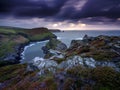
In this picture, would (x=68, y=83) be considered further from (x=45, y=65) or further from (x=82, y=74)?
(x=45, y=65)

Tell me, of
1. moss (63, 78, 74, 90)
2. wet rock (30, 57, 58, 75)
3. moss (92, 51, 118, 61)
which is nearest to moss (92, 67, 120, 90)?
moss (92, 51, 118, 61)

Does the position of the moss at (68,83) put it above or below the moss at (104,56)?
below

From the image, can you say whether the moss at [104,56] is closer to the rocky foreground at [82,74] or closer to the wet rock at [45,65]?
the rocky foreground at [82,74]

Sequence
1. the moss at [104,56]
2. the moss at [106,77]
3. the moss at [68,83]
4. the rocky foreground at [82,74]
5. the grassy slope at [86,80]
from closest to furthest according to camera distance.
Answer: the moss at [106,77]
the grassy slope at [86,80]
the rocky foreground at [82,74]
the moss at [68,83]
the moss at [104,56]

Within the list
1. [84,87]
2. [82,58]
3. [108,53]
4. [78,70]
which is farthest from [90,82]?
[108,53]

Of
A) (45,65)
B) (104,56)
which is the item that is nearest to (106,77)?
(104,56)

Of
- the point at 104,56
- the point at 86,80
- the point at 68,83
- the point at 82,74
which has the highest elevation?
the point at 104,56

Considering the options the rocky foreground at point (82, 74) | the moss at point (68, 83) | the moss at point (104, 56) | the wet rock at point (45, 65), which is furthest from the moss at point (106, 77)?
the wet rock at point (45, 65)

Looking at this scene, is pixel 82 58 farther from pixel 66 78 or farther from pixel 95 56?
pixel 66 78

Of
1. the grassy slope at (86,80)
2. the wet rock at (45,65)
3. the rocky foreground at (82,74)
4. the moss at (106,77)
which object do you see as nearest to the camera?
the moss at (106,77)

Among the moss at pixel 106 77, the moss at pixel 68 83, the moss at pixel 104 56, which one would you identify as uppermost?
the moss at pixel 104 56

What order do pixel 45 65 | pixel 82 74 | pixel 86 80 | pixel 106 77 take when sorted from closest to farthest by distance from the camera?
1. pixel 106 77
2. pixel 86 80
3. pixel 82 74
4. pixel 45 65

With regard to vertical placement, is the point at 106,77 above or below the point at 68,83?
above

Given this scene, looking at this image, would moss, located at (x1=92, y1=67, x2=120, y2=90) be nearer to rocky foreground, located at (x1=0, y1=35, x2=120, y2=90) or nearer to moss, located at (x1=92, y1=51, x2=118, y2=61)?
rocky foreground, located at (x1=0, y1=35, x2=120, y2=90)
